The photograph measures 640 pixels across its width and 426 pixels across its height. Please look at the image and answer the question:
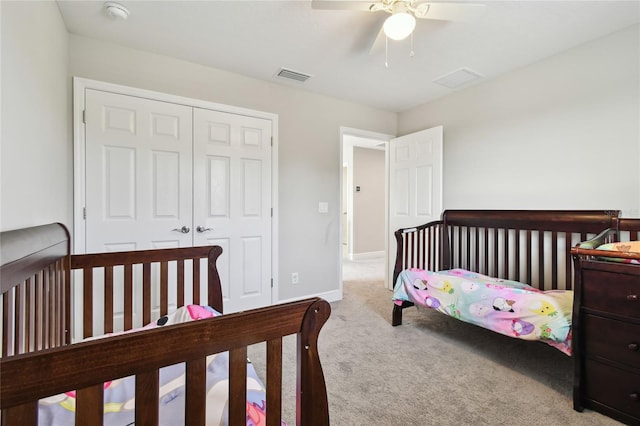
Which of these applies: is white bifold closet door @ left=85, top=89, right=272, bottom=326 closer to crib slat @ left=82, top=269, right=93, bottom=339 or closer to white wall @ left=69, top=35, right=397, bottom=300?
white wall @ left=69, top=35, right=397, bottom=300

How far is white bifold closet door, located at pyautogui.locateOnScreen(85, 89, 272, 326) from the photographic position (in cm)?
228

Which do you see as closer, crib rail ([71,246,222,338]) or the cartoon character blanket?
the cartoon character blanket

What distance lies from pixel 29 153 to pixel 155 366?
1.30m

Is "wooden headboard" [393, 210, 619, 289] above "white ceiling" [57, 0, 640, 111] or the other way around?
the other way around

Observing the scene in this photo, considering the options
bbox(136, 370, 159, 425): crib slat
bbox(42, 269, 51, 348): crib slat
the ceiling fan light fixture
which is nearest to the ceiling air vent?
the ceiling fan light fixture

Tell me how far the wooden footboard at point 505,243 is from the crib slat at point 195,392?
2222mm

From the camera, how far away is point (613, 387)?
4.86ft

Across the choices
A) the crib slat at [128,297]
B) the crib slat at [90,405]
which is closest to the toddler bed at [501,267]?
the crib slat at [128,297]

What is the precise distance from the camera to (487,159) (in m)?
2.95

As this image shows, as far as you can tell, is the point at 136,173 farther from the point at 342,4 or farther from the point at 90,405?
the point at 90,405

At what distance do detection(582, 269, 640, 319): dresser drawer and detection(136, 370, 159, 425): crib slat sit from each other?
1984mm

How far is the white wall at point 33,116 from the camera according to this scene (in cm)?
108

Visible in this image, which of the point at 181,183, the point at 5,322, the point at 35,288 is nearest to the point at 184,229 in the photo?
the point at 181,183

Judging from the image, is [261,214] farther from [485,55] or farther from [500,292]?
[485,55]
